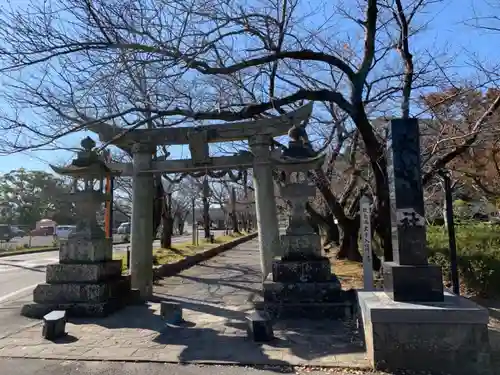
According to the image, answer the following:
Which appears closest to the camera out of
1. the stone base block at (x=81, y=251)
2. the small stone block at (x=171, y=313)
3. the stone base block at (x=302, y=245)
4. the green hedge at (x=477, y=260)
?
the small stone block at (x=171, y=313)

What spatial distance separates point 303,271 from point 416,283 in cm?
313

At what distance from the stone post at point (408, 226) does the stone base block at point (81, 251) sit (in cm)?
603

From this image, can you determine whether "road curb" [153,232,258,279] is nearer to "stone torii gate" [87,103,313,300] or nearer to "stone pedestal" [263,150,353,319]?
"stone torii gate" [87,103,313,300]

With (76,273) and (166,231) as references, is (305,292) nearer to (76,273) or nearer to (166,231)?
(76,273)

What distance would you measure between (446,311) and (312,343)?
7.24 ft

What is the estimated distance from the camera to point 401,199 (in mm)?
6332

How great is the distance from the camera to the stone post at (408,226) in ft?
19.5

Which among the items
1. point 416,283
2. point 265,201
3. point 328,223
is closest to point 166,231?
point 328,223

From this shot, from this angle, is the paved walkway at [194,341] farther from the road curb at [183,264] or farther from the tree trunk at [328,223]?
the tree trunk at [328,223]

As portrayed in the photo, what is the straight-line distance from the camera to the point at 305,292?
8688mm

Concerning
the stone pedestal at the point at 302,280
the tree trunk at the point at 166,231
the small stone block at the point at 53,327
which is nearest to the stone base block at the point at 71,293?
the small stone block at the point at 53,327

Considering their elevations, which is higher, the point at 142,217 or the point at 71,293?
the point at 142,217

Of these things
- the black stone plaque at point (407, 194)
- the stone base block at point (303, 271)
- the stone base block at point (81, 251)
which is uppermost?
the black stone plaque at point (407, 194)

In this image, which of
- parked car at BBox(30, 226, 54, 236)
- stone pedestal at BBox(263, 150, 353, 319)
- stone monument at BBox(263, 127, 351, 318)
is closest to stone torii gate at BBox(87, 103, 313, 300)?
stone monument at BBox(263, 127, 351, 318)
